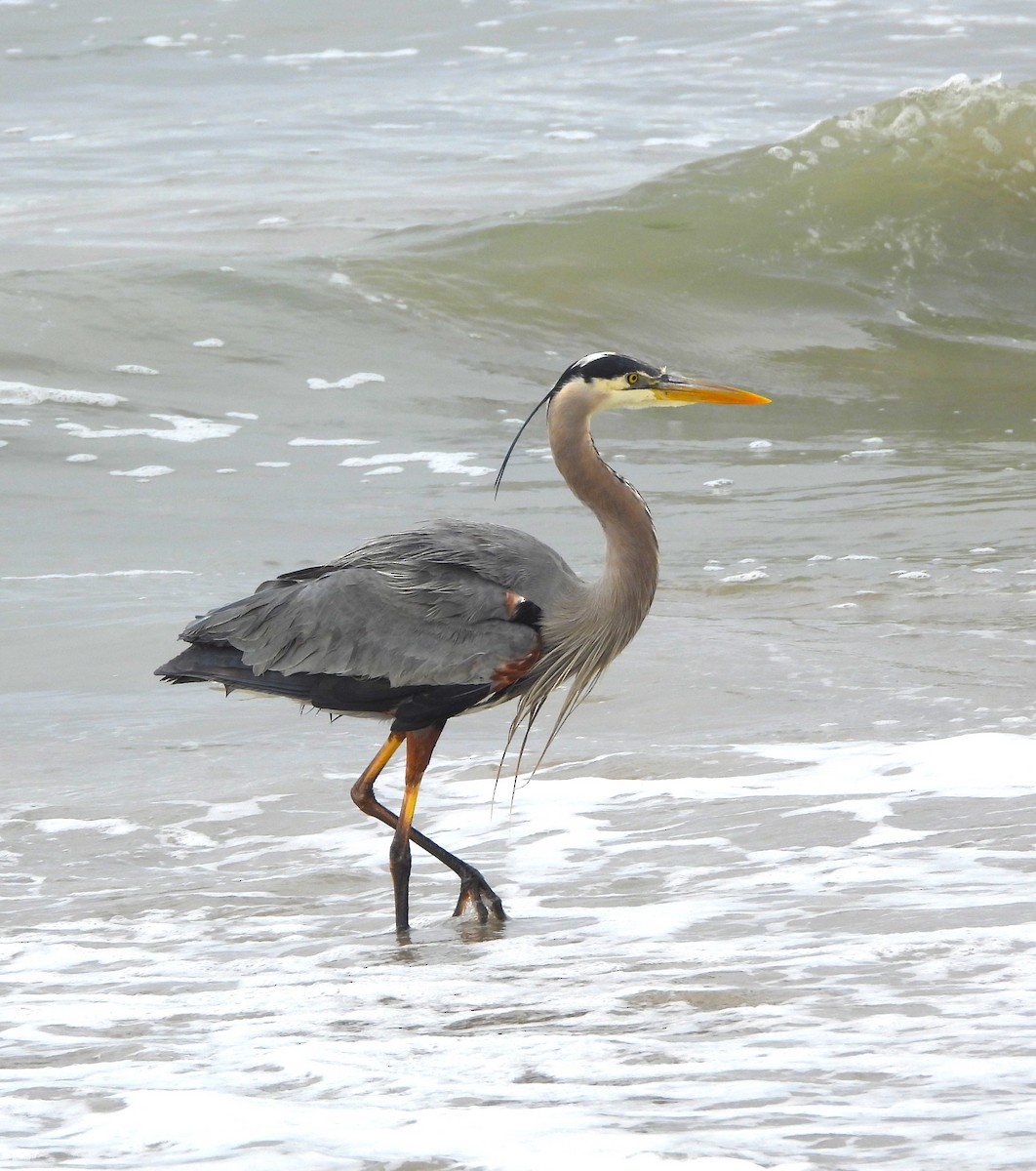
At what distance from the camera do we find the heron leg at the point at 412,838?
5309 millimetres

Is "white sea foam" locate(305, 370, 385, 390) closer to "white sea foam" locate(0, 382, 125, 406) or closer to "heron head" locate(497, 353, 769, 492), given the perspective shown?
"white sea foam" locate(0, 382, 125, 406)

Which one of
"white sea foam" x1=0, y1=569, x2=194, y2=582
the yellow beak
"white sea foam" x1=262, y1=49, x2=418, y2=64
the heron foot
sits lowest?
the heron foot

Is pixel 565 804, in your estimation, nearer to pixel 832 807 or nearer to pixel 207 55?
pixel 832 807

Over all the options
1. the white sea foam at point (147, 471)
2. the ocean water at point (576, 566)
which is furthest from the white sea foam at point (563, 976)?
the white sea foam at point (147, 471)

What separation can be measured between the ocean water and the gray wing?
2.41ft

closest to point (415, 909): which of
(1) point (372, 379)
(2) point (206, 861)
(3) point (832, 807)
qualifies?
(2) point (206, 861)

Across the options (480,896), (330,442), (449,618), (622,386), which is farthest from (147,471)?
(480,896)

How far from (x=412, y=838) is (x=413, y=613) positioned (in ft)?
2.35

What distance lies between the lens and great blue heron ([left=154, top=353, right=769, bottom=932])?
5531 millimetres

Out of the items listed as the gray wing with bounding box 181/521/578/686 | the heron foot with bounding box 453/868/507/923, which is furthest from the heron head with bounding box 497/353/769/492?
the heron foot with bounding box 453/868/507/923

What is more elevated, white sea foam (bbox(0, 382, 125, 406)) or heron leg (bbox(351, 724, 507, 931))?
white sea foam (bbox(0, 382, 125, 406))

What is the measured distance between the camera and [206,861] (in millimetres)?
5871

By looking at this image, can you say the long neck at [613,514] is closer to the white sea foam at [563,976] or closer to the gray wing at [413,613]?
the gray wing at [413,613]

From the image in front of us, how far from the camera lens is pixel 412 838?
18.0 feet
